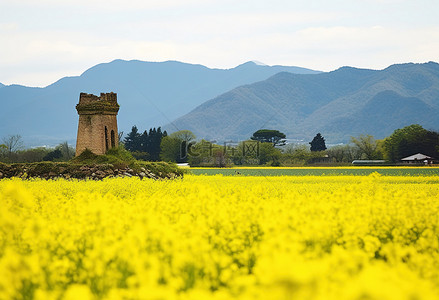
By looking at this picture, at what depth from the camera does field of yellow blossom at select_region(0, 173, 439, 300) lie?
11.3 feet

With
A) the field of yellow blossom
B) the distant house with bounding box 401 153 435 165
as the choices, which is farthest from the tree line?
the field of yellow blossom

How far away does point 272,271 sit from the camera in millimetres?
3152

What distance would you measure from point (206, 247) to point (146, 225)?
2.44 feet

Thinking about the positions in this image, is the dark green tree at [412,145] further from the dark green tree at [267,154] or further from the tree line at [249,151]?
the dark green tree at [267,154]

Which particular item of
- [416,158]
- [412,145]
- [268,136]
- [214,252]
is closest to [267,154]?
[412,145]

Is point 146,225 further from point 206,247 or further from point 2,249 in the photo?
point 2,249

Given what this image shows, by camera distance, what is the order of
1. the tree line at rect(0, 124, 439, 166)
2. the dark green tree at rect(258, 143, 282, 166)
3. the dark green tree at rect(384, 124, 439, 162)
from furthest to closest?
1. the dark green tree at rect(258, 143, 282, 166)
2. the dark green tree at rect(384, 124, 439, 162)
3. the tree line at rect(0, 124, 439, 166)

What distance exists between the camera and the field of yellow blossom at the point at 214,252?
11.3 ft

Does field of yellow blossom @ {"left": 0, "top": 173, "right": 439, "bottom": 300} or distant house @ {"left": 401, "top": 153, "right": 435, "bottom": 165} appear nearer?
field of yellow blossom @ {"left": 0, "top": 173, "right": 439, "bottom": 300}

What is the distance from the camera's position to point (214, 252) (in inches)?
260

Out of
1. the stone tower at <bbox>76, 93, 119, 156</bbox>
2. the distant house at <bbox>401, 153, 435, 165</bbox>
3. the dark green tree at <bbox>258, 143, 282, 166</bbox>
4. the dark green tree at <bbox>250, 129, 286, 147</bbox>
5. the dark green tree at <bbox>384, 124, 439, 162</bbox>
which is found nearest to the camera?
the stone tower at <bbox>76, 93, 119, 156</bbox>

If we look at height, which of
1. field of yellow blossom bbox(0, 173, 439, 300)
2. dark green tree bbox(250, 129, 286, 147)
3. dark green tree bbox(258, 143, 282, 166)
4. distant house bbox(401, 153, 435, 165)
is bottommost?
field of yellow blossom bbox(0, 173, 439, 300)

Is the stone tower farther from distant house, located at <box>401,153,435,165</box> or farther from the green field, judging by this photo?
distant house, located at <box>401,153,435,165</box>

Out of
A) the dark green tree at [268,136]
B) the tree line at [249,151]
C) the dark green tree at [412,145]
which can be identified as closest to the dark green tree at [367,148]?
the tree line at [249,151]
